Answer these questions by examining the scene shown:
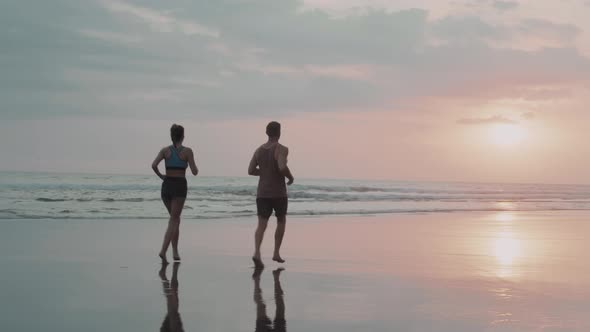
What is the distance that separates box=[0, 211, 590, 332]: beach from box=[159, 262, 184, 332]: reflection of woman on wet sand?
0.05 metres

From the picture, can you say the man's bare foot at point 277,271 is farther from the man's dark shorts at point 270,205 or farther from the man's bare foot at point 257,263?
the man's dark shorts at point 270,205

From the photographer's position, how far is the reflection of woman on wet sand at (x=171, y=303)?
521 cm

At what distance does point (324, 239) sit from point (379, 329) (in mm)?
7615

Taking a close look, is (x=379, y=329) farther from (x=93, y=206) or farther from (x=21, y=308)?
(x=93, y=206)

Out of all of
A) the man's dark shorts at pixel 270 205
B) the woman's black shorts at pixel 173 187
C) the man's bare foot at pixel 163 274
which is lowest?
the man's bare foot at pixel 163 274

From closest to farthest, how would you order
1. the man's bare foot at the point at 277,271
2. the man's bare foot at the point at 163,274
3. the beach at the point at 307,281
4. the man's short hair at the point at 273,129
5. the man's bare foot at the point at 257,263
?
the beach at the point at 307,281, the man's bare foot at the point at 163,274, the man's bare foot at the point at 277,271, the man's bare foot at the point at 257,263, the man's short hair at the point at 273,129

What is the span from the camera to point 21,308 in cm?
586

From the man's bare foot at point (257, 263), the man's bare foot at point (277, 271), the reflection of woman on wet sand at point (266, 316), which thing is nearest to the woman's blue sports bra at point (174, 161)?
the man's bare foot at point (257, 263)

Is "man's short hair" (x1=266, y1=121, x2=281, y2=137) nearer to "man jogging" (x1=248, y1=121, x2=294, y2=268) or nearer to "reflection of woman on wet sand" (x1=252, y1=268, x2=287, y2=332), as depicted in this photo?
"man jogging" (x1=248, y1=121, x2=294, y2=268)

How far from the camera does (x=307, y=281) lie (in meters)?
7.73

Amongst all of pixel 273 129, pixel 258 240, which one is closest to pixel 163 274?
pixel 258 240

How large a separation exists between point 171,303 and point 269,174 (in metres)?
3.20

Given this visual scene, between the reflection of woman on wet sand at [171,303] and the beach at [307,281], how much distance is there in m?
0.05

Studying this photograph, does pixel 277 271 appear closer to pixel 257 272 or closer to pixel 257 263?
pixel 257 272
